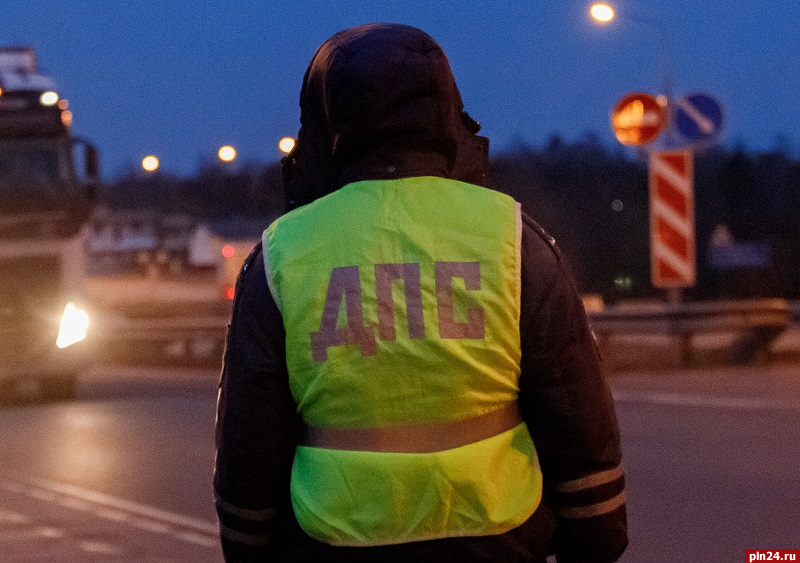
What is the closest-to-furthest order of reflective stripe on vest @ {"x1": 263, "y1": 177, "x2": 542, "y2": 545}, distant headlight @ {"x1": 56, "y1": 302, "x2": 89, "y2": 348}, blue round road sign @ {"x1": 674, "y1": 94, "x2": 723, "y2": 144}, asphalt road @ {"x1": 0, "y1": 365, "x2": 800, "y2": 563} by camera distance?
1. reflective stripe on vest @ {"x1": 263, "y1": 177, "x2": 542, "y2": 545}
2. asphalt road @ {"x1": 0, "y1": 365, "x2": 800, "y2": 563}
3. distant headlight @ {"x1": 56, "y1": 302, "x2": 89, "y2": 348}
4. blue round road sign @ {"x1": 674, "y1": 94, "x2": 723, "y2": 144}

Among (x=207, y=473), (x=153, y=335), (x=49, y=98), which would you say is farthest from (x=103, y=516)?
(x=153, y=335)

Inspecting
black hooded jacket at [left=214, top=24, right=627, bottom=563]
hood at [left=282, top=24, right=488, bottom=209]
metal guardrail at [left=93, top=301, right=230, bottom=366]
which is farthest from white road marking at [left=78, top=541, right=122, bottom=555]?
metal guardrail at [left=93, top=301, right=230, bottom=366]

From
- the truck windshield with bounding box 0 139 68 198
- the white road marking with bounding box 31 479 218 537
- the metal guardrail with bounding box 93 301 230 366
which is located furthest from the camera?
the metal guardrail with bounding box 93 301 230 366

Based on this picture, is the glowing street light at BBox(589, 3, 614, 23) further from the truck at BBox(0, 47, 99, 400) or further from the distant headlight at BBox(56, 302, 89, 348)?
the distant headlight at BBox(56, 302, 89, 348)

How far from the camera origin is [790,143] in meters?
87.6

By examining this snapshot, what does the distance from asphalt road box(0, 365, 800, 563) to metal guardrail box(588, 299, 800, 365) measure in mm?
1121

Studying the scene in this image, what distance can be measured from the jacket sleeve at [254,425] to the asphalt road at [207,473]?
4510 mm

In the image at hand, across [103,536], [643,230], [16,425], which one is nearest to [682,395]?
[16,425]

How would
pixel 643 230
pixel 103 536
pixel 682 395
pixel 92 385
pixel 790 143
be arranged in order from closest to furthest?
1. pixel 103 536
2. pixel 682 395
3. pixel 92 385
4. pixel 643 230
5. pixel 790 143

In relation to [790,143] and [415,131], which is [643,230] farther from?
[415,131]

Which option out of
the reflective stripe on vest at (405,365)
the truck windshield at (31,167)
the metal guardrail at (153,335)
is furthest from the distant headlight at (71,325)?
the reflective stripe on vest at (405,365)

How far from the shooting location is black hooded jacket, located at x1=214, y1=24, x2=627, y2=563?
2463mm

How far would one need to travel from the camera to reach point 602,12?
67.4 feet

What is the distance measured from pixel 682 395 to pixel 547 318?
11876mm
